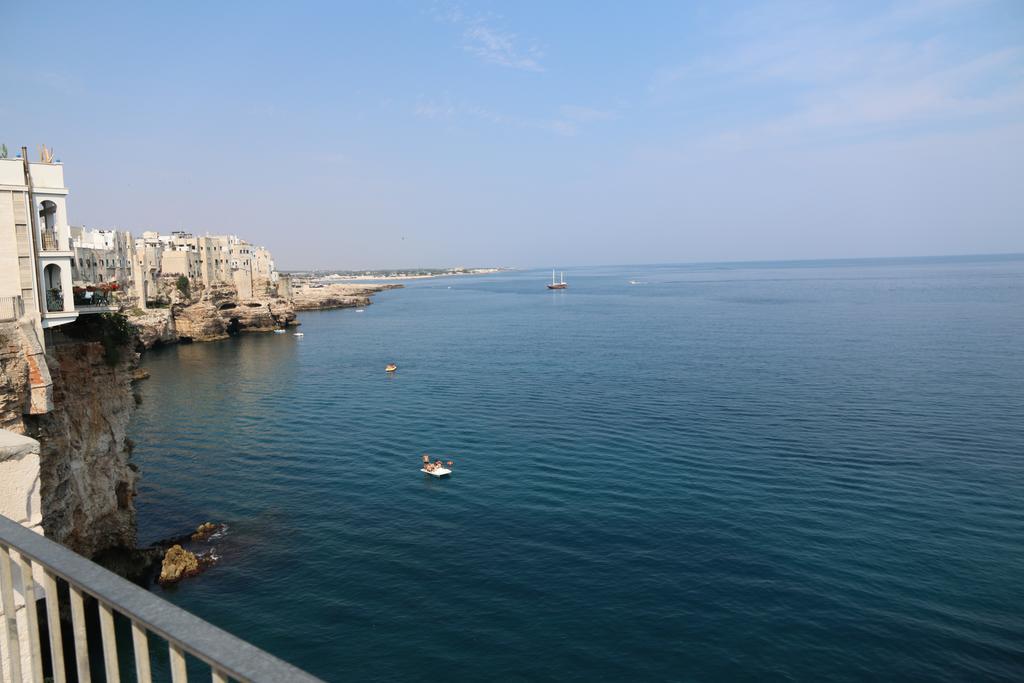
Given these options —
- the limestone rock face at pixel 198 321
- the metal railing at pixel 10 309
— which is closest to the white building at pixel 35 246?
the metal railing at pixel 10 309

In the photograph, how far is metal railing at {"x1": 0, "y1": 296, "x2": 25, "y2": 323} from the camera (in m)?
18.8

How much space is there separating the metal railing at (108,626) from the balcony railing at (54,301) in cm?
2117

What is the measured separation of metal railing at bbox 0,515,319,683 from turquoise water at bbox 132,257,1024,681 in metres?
16.6

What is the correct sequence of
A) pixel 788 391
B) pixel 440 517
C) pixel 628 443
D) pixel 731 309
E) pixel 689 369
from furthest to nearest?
pixel 731 309, pixel 689 369, pixel 788 391, pixel 628 443, pixel 440 517

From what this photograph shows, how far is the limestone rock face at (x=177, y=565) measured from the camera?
23.7 metres

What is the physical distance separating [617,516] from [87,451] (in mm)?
20866

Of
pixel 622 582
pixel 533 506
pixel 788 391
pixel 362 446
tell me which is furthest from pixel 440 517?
pixel 788 391

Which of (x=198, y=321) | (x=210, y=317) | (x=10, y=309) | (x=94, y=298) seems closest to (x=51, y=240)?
(x=94, y=298)

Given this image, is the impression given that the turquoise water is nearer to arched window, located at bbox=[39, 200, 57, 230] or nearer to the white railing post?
arched window, located at bbox=[39, 200, 57, 230]

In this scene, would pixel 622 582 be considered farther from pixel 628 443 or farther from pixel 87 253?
pixel 87 253

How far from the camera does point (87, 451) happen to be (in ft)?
72.8

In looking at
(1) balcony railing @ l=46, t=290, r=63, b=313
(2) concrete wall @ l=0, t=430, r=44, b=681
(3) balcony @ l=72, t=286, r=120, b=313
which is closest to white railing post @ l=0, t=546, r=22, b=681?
(2) concrete wall @ l=0, t=430, r=44, b=681

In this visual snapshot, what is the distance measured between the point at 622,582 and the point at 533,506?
7.39 meters

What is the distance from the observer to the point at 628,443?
37.5 metres
